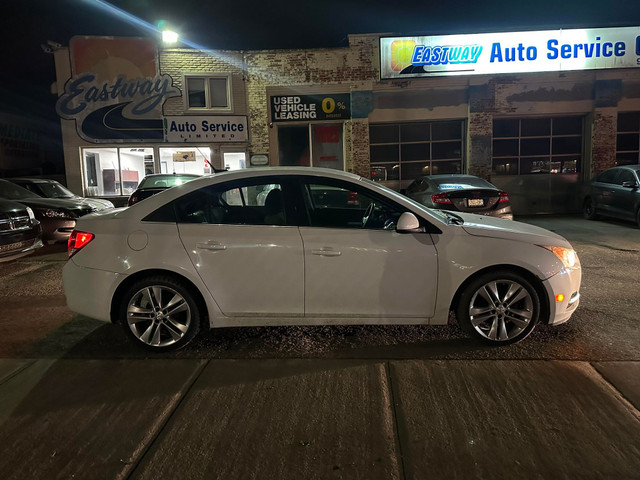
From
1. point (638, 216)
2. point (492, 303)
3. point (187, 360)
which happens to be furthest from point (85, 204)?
point (638, 216)

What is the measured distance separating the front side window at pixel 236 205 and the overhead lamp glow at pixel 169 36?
42.0 feet

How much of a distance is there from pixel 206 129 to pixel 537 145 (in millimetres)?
11268

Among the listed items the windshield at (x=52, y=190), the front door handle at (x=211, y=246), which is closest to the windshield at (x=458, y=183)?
the front door handle at (x=211, y=246)

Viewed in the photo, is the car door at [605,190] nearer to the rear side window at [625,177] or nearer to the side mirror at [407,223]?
the rear side window at [625,177]

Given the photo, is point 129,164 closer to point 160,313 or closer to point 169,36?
point 169,36

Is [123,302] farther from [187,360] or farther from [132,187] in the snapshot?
[132,187]

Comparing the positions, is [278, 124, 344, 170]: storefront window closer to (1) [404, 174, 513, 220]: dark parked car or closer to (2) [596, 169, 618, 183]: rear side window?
(1) [404, 174, 513, 220]: dark parked car

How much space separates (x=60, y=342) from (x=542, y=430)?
418cm

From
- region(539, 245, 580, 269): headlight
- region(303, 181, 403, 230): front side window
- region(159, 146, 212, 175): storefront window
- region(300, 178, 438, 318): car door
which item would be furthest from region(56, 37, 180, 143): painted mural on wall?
region(539, 245, 580, 269): headlight

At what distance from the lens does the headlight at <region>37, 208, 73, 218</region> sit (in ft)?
31.2

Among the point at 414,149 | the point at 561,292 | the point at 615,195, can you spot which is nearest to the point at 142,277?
the point at 561,292

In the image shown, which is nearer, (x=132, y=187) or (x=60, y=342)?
(x=60, y=342)

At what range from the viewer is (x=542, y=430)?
2881 mm

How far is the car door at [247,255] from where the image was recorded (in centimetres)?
396
